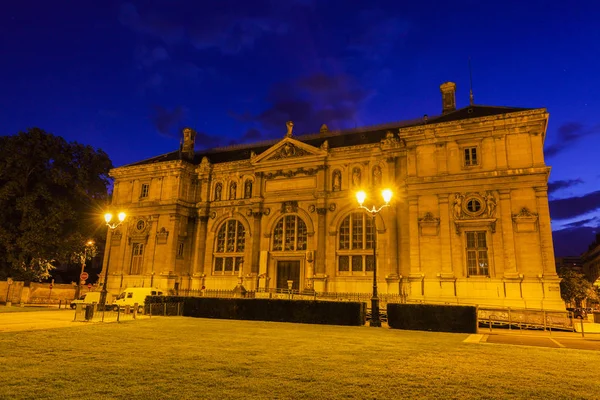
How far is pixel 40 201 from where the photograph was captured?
129 ft

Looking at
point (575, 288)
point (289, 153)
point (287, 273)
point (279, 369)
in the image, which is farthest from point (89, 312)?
point (575, 288)

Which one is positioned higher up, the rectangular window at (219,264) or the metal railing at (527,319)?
the rectangular window at (219,264)

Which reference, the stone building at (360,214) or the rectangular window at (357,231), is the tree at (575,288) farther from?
the rectangular window at (357,231)

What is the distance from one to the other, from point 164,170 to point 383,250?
1001 inches

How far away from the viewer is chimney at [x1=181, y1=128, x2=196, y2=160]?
168 feet

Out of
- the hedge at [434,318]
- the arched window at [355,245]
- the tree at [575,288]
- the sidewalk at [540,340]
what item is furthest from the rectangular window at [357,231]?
the tree at [575,288]

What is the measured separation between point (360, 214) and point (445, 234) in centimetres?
811

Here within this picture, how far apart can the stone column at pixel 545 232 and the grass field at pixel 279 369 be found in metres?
17.2

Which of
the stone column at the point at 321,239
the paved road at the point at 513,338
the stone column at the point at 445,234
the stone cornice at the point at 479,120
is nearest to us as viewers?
the paved road at the point at 513,338

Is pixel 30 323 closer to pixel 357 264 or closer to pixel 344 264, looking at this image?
pixel 344 264

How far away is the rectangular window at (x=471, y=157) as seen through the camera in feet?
107

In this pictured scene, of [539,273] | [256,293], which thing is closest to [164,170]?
[256,293]

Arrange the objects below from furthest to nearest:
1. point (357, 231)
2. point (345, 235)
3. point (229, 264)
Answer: point (229, 264) → point (345, 235) → point (357, 231)

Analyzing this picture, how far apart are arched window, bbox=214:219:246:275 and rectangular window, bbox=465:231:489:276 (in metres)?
21.3
